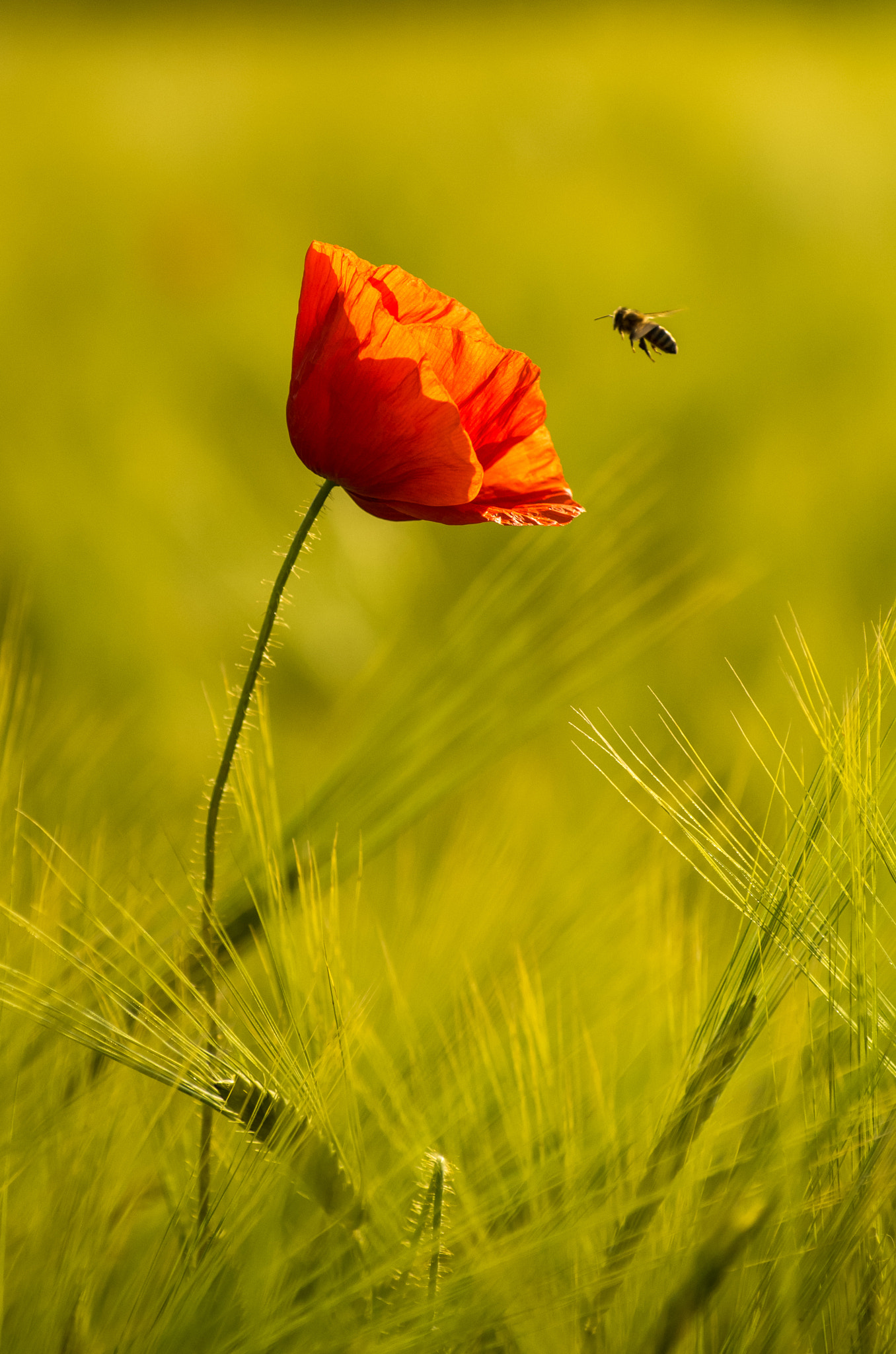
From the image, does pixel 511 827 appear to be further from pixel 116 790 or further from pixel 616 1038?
pixel 116 790

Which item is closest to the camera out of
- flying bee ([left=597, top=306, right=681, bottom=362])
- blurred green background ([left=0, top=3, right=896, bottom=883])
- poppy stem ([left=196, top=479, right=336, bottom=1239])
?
poppy stem ([left=196, top=479, right=336, bottom=1239])

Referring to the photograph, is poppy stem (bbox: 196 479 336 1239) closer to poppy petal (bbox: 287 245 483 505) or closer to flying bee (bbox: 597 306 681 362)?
poppy petal (bbox: 287 245 483 505)

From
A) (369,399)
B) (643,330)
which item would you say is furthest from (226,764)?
(643,330)

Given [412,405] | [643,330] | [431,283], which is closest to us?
[412,405]

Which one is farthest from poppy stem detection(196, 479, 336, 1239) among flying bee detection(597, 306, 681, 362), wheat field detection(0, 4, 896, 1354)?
flying bee detection(597, 306, 681, 362)

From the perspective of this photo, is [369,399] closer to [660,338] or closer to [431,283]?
[660,338]

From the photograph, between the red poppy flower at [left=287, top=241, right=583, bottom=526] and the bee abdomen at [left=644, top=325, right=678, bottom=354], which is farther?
the bee abdomen at [left=644, top=325, right=678, bottom=354]

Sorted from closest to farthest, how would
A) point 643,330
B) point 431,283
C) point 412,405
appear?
point 412,405, point 643,330, point 431,283
